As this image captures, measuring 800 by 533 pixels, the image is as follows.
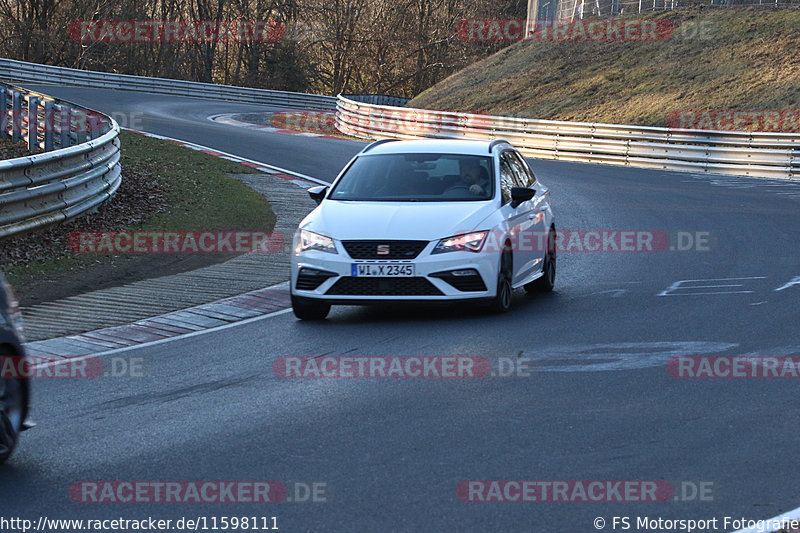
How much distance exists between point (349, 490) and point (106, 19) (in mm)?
56989

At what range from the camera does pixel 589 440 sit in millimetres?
6211

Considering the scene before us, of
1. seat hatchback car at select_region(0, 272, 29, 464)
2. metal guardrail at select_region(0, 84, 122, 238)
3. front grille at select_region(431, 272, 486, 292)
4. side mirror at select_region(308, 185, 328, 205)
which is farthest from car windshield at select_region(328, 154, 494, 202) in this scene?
seat hatchback car at select_region(0, 272, 29, 464)

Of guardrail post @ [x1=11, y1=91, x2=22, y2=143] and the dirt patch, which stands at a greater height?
guardrail post @ [x1=11, y1=91, x2=22, y2=143]

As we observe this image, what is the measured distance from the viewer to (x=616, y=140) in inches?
1236

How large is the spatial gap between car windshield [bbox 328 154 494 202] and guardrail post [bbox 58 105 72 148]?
8791 mm

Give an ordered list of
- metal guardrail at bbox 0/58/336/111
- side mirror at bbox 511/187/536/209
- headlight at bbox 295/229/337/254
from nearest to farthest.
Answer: headlight at bbox 295/229/337/254, side mirror at bbox 511/187/536/209, metal guardrail at bbox 0/58/336/111

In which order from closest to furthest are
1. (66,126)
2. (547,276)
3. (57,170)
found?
(547,276), (57,170), (66,126)

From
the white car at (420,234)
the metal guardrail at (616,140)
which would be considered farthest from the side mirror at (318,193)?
the metal guardrail at (616,140)

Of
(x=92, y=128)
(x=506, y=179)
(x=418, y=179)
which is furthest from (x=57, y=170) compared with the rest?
(x=506, y=179)

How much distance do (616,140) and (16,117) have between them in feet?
54.3

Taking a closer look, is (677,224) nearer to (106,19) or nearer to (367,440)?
(367,440)

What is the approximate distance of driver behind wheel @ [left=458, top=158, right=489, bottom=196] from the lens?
10969 millimetres

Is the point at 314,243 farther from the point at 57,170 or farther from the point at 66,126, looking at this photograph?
the point at 66,126

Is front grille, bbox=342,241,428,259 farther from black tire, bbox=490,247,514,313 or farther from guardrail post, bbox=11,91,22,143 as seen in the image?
guardrail post, bbox=11,91,22,143
